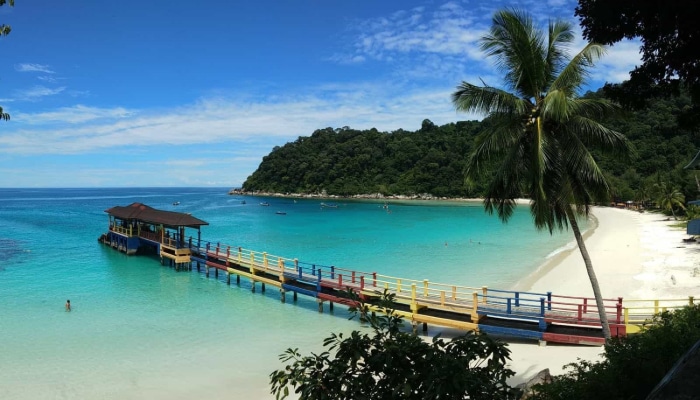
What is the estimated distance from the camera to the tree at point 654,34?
600cm

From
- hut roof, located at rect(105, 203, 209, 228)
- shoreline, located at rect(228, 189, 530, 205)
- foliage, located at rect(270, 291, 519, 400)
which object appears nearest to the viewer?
foliage, located at rect(270, 291, 519, 400)

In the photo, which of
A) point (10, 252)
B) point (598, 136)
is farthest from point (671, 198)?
point (10, 252)

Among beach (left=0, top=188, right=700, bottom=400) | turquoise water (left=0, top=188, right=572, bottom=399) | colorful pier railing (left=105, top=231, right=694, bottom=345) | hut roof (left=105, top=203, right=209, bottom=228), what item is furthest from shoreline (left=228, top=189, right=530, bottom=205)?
colorful pier railing (left=105, top=231, right=694, bottom=345)

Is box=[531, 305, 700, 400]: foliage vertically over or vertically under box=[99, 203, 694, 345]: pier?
over

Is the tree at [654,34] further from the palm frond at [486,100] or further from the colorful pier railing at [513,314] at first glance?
the colorful pier railing at [513,314]

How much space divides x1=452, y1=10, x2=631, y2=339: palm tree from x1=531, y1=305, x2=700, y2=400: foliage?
10.9 ft

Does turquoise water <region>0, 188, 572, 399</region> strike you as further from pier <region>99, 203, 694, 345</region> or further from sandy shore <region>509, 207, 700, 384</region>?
sandy shore <region>509, 207, 700, 384</region>

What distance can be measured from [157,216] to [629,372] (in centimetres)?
3383

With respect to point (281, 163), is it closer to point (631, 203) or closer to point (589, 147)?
point (631, 203)

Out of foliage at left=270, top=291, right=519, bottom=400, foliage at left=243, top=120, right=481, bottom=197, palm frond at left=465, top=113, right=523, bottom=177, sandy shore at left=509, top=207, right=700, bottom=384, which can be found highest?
foliage at left=243, top=120, right=481, bottom=197

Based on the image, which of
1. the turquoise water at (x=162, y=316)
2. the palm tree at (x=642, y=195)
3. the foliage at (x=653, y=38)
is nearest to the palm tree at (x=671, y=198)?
the palm tree at (x=642, y=195)

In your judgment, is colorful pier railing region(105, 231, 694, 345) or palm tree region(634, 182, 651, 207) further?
palm tree region(634, 182, 651, 207)

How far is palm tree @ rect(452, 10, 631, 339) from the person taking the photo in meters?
9.57

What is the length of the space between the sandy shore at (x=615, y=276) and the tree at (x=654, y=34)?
7147 mm
